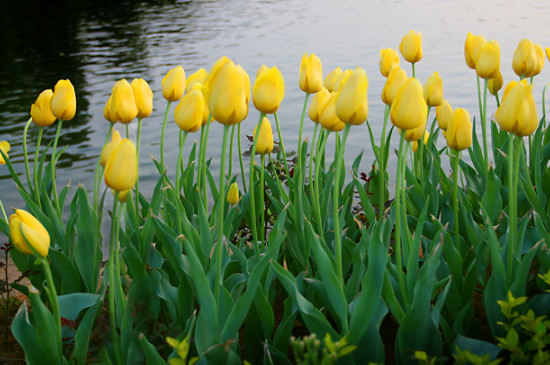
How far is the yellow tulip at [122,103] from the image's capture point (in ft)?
7.16

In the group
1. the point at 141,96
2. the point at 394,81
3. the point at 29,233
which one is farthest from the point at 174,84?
the point at 29,233

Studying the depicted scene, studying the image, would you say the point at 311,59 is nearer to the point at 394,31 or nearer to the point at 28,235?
the point at 28,235

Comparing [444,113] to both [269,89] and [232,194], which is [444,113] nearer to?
[232,194]

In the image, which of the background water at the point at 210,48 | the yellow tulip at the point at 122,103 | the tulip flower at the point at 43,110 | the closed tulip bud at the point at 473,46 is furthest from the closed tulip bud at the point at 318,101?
the background water at the point at 210,48

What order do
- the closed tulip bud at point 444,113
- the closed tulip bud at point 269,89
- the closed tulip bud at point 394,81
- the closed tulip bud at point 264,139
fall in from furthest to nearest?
the closed tulip bud at point 444,113
the closed tulip bud at point 264,139
the closed tulip bud at point 394,81
the closed tulip bud at point 269,89

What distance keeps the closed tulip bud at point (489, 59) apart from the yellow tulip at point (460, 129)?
1.72 feet

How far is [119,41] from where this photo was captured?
14.4 metres

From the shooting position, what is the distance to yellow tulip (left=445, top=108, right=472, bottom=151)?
219 cm

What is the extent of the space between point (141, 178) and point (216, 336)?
387 cm

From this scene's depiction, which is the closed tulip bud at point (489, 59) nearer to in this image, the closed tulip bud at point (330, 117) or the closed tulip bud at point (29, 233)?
the closed tulip bud at point (330, 117)

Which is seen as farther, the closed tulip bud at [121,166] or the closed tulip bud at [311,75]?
the closed tulip bud at [311,75]

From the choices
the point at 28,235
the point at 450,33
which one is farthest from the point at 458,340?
the point at 450,33

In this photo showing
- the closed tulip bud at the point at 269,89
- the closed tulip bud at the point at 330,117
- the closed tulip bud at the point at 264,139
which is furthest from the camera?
the closed tulip bud at the point at 264,139

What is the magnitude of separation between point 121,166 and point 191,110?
63cm
